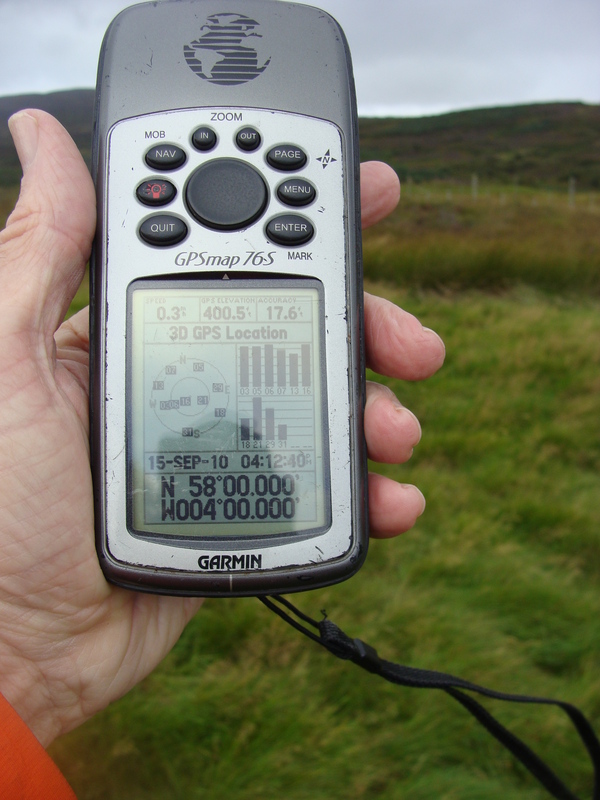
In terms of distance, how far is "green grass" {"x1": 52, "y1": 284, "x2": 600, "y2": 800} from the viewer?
2082 millimetres

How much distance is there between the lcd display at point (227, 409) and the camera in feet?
5.39

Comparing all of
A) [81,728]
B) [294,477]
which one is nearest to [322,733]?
[81,728]

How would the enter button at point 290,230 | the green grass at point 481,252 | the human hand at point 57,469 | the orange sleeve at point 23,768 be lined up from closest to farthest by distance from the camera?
the orange sleeve at point 23,768 → the human hand at point 57,469 → the enter button at point 290,230 → the green grass at point 481,252

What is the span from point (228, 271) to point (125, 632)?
2.99ft

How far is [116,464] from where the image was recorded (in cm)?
163

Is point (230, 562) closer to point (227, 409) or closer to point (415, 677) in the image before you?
point (227, 409)

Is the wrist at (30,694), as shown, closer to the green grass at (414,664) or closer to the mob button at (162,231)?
the green grass at (414,664)

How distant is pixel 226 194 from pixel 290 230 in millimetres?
174

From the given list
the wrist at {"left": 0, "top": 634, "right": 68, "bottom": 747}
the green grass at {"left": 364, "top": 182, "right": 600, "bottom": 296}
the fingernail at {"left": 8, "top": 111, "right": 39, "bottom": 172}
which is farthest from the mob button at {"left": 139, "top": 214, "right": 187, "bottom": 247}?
the green grass at {"left": 364, "top": 182, "right": 600, "bottom": 296}

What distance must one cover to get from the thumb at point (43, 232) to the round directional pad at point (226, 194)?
0.83ft

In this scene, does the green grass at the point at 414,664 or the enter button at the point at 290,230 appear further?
the green grass at the point at 414,664

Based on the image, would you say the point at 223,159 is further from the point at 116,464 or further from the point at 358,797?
the point at 358,797

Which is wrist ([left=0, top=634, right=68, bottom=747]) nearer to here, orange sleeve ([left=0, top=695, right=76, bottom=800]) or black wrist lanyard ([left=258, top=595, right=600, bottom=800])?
orange sleeve ([left=0, top=695, right=76, bottom=800])

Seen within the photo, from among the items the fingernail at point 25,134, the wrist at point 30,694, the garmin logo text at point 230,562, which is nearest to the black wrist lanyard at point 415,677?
the garmin logo text at point 230,562
